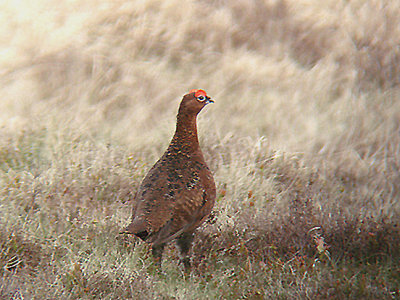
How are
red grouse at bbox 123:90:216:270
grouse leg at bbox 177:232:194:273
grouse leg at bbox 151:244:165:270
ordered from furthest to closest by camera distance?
grouse leg at bbox 177:232:194:273 → grouse leg at bbox 151:244:165:270 → red grouse at bbox 123:90:216:270

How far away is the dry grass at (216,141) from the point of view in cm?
362

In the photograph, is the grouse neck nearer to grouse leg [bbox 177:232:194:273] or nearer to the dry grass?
grouse leg [bbox 177:232:194:273]

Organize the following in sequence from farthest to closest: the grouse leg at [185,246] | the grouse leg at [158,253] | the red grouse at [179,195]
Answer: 1. the grouse leg at [185,246]
2. the grouse leg at [158,253]
3. the red grouse at [179,195]

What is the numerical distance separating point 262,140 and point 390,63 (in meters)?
1.85

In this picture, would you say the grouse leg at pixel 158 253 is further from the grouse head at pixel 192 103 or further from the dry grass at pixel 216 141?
the grouse head at pixel 192 103

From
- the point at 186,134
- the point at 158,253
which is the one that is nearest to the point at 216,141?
the point at 186,134

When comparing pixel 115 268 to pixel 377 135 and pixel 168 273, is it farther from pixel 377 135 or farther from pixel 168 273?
pixel 377 135

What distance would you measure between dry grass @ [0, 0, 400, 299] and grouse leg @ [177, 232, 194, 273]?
0.11 m

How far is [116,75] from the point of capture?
640 centimetres

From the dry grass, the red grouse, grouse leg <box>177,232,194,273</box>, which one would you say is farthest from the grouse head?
the dry grass

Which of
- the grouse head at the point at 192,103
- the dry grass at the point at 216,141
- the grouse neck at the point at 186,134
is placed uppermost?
the grouse head at the point at 192,103

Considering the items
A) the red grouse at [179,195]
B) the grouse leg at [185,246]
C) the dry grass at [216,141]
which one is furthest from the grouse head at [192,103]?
the dry grass at [216,141]

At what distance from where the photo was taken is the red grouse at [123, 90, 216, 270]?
3312 millimetres

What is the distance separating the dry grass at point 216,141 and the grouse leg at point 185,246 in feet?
0.36
